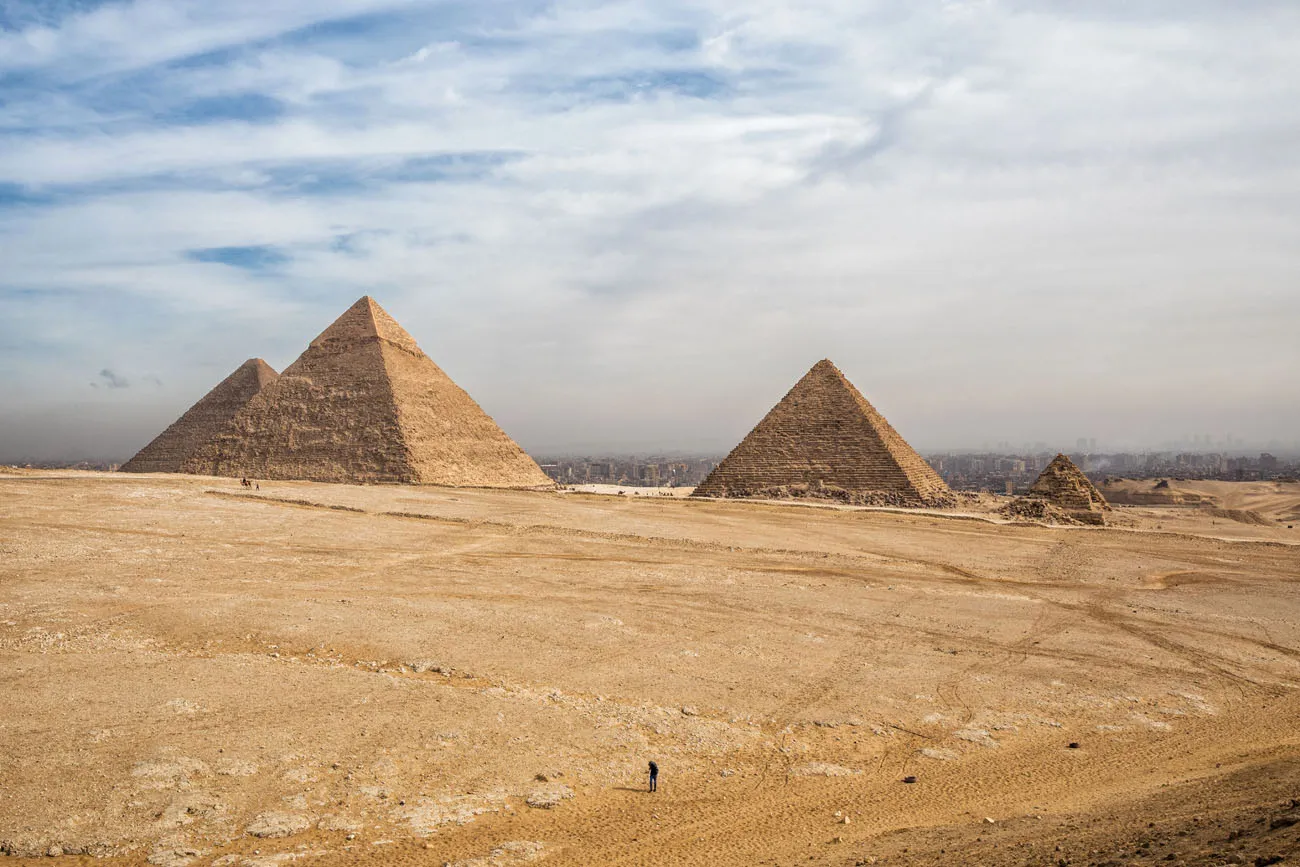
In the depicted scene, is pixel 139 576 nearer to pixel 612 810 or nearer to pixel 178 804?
pixel 178 804

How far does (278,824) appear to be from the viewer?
194 inches

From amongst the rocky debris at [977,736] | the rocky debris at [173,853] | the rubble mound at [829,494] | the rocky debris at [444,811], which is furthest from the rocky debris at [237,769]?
the rubble mound at [829,494]

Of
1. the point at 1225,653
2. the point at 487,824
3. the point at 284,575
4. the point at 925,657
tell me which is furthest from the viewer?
the point at 284,575

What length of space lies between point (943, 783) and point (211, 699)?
6.19m

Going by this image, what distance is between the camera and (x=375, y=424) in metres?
40.4

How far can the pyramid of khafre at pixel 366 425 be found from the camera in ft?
129

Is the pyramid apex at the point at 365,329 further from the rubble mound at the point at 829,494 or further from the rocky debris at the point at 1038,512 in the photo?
the rocky debris at the point at 1038,512

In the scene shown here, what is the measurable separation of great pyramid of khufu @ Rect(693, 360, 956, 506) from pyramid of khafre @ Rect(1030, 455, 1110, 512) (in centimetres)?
385

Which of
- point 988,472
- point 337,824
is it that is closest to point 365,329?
point 337,824

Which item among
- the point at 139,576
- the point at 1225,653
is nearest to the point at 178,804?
the point at 139,576

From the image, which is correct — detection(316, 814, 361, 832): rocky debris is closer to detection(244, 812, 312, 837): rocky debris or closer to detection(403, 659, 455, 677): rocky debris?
detection(244, 812, 312, 837): rocky debris

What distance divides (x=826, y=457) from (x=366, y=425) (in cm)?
2367

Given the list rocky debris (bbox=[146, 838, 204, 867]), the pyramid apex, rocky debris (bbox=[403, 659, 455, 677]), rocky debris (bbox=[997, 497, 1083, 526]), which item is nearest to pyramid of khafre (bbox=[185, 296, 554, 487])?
the pyramid apex

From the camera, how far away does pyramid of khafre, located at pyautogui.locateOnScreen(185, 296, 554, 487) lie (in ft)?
129
